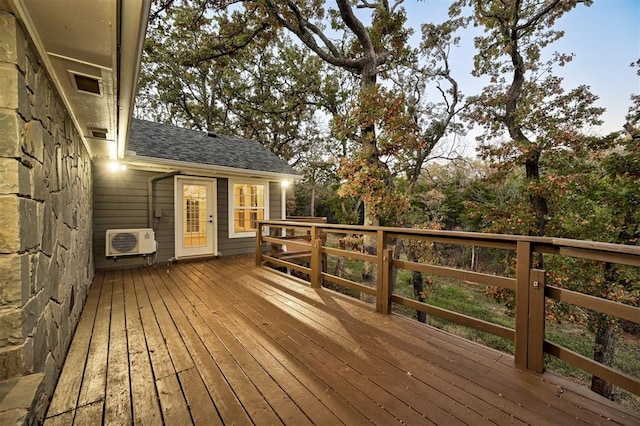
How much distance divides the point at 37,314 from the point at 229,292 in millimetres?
2233

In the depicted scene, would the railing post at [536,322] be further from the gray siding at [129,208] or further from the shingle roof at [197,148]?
the gray siding at [129,208]

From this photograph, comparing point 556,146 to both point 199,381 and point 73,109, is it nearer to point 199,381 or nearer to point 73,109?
point 199,381

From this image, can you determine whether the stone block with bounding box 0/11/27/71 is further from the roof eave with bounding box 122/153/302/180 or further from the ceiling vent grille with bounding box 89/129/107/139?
the roof eave with bounding box 122/153/302/180

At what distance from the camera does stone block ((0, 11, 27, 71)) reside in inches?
43.9

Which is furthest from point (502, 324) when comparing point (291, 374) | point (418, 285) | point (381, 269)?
point (291, 374)

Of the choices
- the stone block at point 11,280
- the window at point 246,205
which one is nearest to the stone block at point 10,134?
the stone block at point 11,280

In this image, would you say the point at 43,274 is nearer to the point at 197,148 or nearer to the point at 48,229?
the point at 48,229

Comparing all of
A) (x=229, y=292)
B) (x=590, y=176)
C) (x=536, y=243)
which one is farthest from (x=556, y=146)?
(x=229, y=292)

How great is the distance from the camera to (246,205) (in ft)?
22.0

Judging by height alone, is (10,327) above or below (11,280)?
below

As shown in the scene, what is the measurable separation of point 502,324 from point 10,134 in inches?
427

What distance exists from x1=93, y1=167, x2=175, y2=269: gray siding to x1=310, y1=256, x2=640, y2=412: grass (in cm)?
628

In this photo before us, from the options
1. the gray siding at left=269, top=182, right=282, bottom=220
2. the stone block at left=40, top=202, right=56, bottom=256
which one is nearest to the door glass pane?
the gray siding at left=269, top=182, right=282, bottom=220

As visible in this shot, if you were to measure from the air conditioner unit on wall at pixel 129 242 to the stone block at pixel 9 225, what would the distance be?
432 cm
